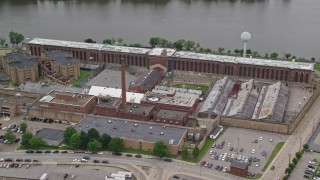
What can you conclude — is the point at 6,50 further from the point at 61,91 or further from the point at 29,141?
the point at 29,141

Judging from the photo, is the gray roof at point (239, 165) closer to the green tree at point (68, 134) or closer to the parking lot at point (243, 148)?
the parking lot at point (243, 148)

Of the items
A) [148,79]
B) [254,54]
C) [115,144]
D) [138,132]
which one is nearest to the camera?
[115,144]

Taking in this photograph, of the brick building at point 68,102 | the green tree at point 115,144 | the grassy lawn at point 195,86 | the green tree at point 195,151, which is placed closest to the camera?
the green tree at point 195,151

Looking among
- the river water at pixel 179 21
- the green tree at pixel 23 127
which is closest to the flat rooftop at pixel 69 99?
the green tree at pixel 23 127

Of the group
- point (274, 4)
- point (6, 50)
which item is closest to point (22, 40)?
point (6, 50)

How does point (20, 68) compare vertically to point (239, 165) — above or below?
above

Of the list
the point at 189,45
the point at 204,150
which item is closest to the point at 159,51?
the point at 189,45

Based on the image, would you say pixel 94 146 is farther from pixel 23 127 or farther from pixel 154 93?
pixel 154 93

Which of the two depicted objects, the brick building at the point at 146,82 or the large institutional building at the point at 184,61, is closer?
the brick building at the point at 146,82
